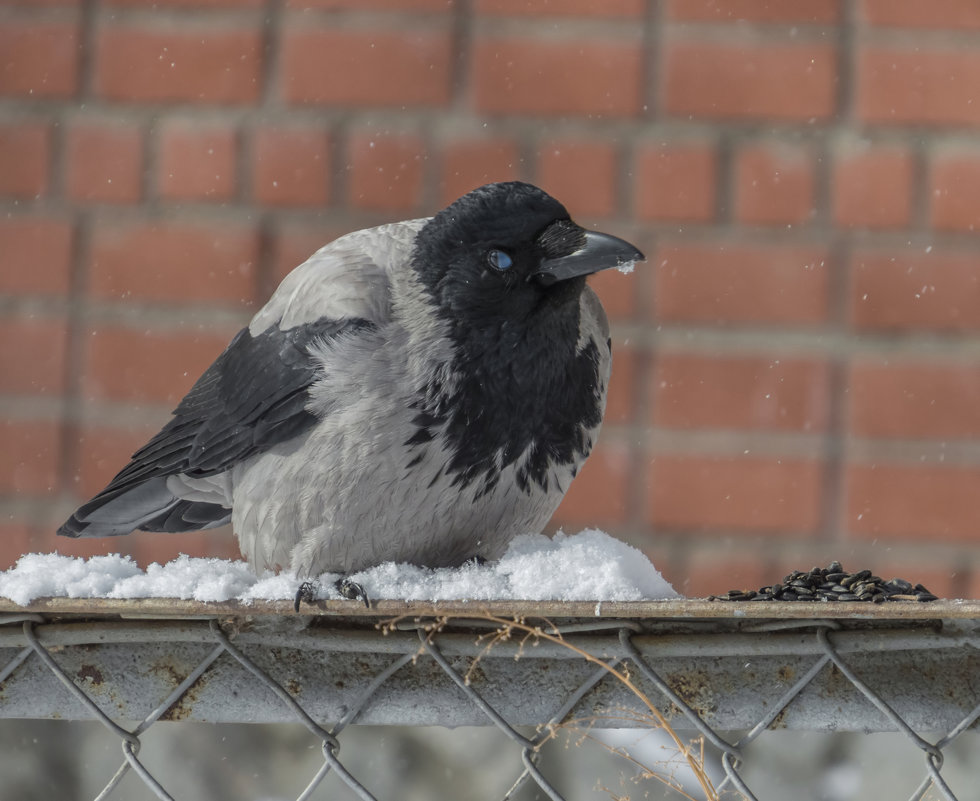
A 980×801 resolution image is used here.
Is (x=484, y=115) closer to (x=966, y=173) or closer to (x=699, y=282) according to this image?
(x=699, y=282)

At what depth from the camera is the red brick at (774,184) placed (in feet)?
6.07

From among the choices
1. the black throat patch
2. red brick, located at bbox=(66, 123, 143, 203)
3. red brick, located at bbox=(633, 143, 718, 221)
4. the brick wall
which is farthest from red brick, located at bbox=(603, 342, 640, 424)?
red brick, located at bbox=(66, 123, 143, 203)

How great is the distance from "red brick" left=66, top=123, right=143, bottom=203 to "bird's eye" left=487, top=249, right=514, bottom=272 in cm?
77

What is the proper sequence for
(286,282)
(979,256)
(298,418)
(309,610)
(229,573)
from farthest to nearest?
1. (979,256)
2. (286,282)
3. (298,418)
4. (229,573)
5. (309,610)

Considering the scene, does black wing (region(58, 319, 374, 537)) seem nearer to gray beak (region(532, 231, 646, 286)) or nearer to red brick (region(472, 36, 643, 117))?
Answer: gray beak (region(532, 231, 646, 286))

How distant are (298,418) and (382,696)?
0.53 meters

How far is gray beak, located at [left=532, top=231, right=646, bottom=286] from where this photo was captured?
1.28m

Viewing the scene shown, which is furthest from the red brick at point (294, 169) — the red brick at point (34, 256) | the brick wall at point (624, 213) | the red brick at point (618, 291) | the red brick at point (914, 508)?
the red brick at point (914, 508)

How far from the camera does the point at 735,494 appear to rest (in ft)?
5.98

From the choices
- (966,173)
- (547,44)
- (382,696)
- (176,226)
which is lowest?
(382,696)

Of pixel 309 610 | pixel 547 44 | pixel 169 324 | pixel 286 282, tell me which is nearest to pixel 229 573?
pixel 309 610

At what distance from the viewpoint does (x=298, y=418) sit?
1387 mm

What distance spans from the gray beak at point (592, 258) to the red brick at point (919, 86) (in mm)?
738

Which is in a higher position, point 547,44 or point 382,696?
point 547,44
